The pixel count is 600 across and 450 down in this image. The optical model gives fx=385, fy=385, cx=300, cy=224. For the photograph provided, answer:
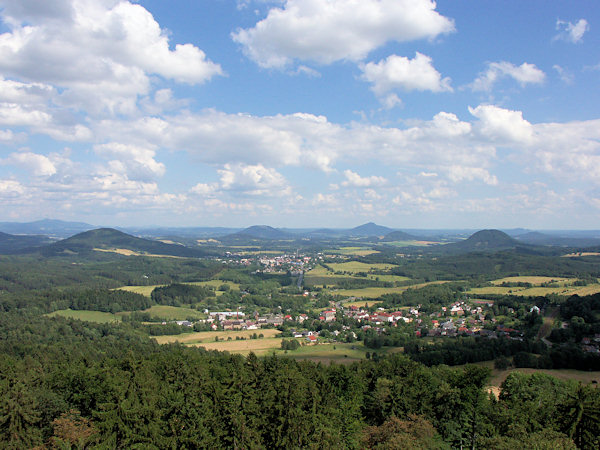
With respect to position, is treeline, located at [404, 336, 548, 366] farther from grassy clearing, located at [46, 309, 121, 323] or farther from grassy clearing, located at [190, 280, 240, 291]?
grassy clearing, located at [190, 280, 240, 291]

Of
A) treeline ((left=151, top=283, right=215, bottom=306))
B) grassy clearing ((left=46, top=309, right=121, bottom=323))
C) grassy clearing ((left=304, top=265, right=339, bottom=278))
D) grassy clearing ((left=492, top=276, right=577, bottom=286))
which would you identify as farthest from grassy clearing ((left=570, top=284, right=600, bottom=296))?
grassy clearing ((left=46, top=309, right=121, bottom=323))

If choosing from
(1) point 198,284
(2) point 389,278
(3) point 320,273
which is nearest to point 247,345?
(1) point 198,284

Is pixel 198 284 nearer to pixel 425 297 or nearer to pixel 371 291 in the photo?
pixel 371 291

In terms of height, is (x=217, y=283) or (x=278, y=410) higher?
(x=278, y=410)

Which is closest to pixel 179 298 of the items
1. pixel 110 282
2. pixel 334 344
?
pixel 110 282

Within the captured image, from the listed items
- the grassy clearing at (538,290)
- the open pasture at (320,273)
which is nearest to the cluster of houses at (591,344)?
the grassy clearing at (538,290)

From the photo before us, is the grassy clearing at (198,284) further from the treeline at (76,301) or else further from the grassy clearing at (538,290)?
the grassy clearing at (538,290)
